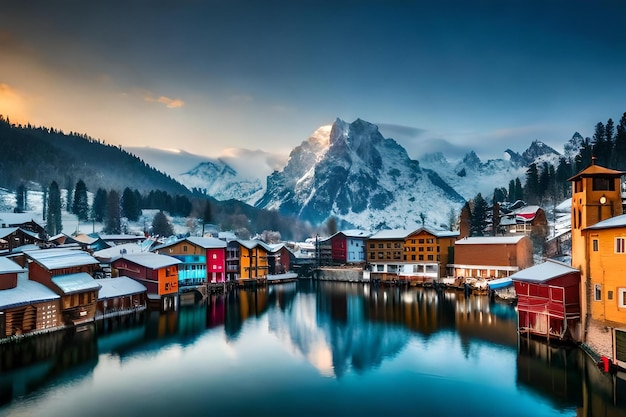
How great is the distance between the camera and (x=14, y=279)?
27.3m

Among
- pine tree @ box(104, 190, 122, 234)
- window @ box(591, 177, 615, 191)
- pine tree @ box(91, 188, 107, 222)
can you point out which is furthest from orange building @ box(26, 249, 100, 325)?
pine tree @ box(91, 188, 107, 222)

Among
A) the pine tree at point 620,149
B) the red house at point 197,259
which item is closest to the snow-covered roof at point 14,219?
the red house at point 197,259

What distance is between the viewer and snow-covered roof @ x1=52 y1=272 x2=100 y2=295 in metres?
29.4

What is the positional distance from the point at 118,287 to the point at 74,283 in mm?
5628

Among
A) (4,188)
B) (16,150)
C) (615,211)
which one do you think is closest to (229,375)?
(615,211)

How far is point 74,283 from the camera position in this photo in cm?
3052

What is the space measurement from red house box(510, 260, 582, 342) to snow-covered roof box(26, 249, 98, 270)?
30078 millimetres

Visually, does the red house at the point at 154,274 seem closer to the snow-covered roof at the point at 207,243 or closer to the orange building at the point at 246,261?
the snow-covered roof at the point at 207,243

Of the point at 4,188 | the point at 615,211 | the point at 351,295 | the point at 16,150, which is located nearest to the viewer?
the point at 615,211

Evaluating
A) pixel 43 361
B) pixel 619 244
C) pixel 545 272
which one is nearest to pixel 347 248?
pixel 545 272

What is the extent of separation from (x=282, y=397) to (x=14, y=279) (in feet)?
63.0

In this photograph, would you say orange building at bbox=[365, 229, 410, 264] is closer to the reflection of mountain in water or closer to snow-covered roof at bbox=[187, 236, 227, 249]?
the reflection of mountain in water

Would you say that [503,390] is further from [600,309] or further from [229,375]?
[229,375]

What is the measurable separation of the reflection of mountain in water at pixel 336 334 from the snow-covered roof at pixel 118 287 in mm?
11448
